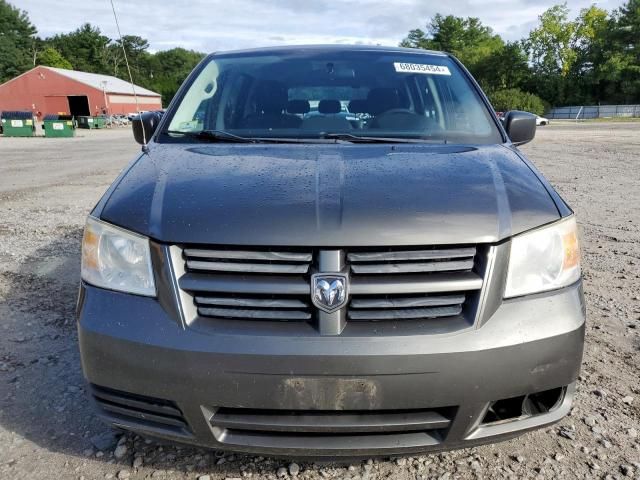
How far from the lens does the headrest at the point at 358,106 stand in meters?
2.99

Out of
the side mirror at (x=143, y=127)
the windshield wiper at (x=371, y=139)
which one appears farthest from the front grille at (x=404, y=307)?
the side mirror at (x=143, y=127)

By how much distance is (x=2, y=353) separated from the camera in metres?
3.05

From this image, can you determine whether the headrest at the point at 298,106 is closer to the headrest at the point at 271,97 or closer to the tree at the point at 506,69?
the headrest at the point at 271,97

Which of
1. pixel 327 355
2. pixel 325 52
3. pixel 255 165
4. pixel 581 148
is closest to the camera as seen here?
pixel 327 355

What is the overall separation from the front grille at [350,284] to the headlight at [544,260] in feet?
0.45

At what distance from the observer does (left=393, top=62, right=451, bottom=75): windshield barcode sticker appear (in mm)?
3207

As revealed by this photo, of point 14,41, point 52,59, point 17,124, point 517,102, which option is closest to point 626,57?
point 517,102

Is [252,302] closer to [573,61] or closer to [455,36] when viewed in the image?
[573,61]

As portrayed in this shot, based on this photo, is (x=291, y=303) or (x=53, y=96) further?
(x=53, y=96)

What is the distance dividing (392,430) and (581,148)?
52.4ft

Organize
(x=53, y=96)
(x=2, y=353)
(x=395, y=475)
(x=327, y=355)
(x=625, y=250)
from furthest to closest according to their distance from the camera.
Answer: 1. (x=53, y=96)
2. (x=625, y=250)
3. (x=2, y=353)
4. (x=395, y=475)
5. (x=327, y=355)

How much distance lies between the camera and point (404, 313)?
172 cm

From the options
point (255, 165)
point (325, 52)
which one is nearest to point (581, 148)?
point (325, 52)

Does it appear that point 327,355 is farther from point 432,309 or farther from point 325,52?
point 325,52
